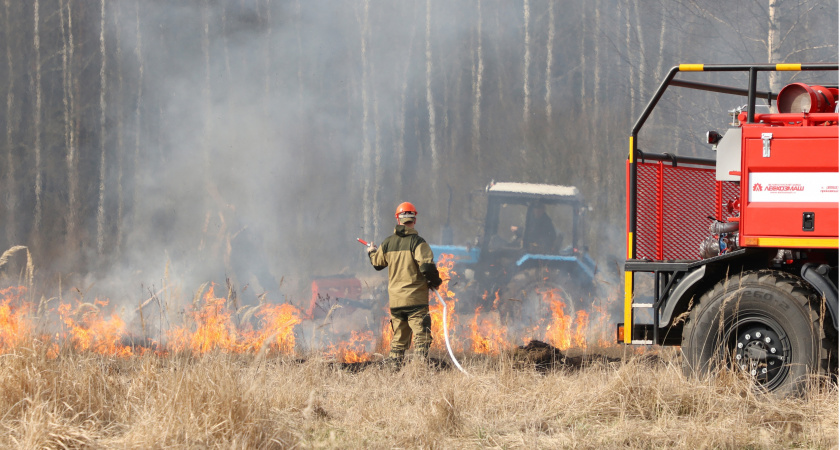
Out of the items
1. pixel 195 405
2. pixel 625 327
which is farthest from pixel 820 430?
pixel 195 405

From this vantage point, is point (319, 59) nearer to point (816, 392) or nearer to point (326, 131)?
point (326, 131)

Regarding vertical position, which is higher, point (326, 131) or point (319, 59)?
point (319, 59)

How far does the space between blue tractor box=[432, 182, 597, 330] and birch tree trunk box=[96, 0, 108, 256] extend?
1445 centimetres

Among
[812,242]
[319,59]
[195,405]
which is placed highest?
[319,59]

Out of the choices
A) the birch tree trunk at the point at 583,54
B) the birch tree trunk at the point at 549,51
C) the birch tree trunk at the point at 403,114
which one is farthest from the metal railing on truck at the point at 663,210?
the birch tree trunk at the point at 403,114

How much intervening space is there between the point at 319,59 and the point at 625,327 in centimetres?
1852

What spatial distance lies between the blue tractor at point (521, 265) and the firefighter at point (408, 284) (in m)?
4.63

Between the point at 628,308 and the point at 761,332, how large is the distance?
0.86 metres

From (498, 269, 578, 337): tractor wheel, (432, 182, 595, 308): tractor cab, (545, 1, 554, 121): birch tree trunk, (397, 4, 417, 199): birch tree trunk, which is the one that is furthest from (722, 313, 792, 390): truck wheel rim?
(397, 4, 417, 199): birch tree trunk

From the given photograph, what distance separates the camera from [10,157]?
22688 mm

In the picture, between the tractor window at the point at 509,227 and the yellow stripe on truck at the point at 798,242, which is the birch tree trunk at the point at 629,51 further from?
the yellow stripe on truck at the point at 798,242

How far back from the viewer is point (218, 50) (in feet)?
72.5

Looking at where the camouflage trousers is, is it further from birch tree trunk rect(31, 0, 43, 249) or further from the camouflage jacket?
birch tree trunk rect(31, 0, 43, 249)

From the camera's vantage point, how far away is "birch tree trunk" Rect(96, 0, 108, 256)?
22.0 metres
